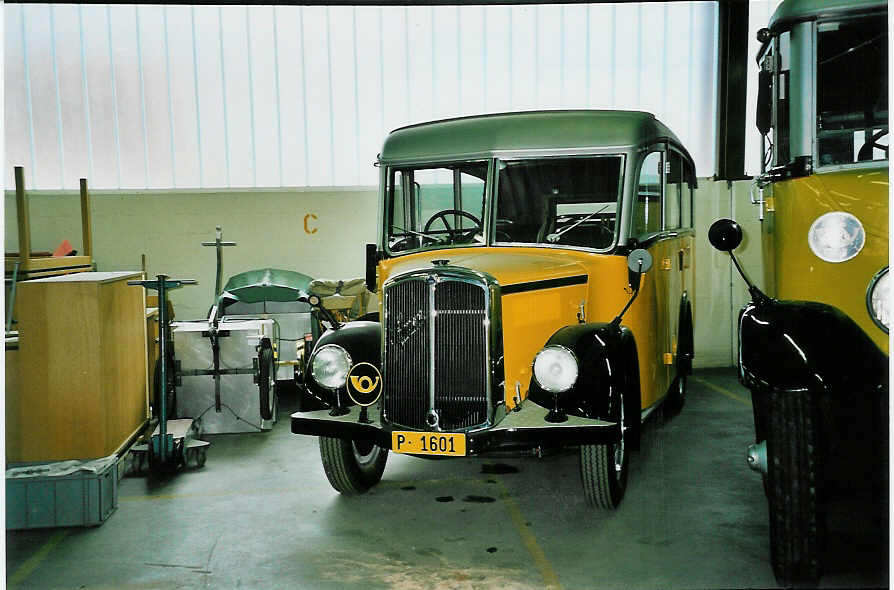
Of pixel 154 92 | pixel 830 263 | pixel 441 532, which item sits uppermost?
pixel 154 92

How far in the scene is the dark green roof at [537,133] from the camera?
328 centimetres

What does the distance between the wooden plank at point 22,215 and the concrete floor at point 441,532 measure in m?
1.22

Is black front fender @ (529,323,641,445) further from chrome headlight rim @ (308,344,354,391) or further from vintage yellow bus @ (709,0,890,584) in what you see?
chrome headlight rim @ (308,344,354,391)

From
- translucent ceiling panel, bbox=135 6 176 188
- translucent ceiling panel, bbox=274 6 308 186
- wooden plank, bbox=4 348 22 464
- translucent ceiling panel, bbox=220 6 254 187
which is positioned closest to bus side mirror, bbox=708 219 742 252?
translucent ceiling panel, bbox=274 6 308 186

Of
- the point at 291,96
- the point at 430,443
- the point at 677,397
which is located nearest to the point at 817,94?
the point at 430,443

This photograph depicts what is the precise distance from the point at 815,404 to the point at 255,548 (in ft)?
6.71

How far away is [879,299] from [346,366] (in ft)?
6.19

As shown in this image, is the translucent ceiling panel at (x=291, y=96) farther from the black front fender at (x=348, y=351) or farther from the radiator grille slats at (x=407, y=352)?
the radiator grille slats at (x=407, y=352)

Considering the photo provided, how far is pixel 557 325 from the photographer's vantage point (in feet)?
10.4

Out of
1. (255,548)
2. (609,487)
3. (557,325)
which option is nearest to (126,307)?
(255,548)

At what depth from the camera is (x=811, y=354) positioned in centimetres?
209

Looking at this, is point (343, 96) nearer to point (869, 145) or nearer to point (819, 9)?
point (819, 9)

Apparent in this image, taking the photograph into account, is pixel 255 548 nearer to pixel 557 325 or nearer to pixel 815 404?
pixel 557 325

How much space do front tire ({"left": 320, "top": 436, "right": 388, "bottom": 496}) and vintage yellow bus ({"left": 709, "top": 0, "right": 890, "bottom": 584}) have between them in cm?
171
